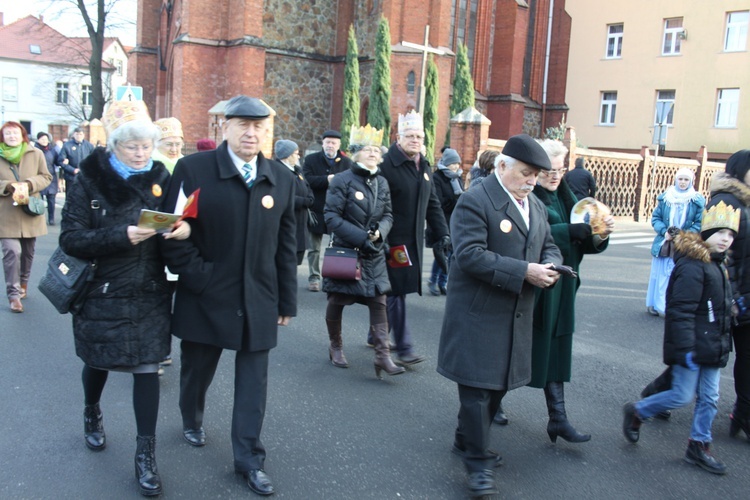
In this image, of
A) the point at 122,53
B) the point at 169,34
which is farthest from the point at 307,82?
Answer: the point at 122,53

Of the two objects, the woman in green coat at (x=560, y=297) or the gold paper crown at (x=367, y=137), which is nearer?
the woman in green coat at (x=560, y=297)

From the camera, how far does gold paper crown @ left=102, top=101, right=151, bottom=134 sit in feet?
13.0

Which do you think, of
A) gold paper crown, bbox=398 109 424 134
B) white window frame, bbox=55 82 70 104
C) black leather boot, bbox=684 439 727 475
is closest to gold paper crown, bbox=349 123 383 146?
gold paper crown, bbox=398 109 424 134

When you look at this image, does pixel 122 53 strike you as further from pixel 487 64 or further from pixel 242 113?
pixel 242 113

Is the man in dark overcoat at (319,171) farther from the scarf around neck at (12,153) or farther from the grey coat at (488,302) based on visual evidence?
the grey coat at (488,302)

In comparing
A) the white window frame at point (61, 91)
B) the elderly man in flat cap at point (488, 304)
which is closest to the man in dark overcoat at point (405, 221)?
the elderly man in flat cap at point (488, 304)

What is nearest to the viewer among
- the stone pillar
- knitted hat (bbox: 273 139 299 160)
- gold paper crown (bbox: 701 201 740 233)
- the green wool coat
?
the green wool coat

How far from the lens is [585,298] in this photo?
33.2 ft

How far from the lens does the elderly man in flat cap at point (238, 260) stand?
12.1 ft

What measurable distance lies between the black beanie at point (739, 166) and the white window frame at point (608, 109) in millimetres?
34562

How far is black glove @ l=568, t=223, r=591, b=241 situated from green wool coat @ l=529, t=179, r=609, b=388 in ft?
0.14

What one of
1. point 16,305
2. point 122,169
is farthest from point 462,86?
point 122,169

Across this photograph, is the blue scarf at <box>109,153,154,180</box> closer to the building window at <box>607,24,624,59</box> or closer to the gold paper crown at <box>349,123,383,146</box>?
the gold paper crown at <box>349,123,383,146</box>

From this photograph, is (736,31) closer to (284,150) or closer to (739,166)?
(284,150)
